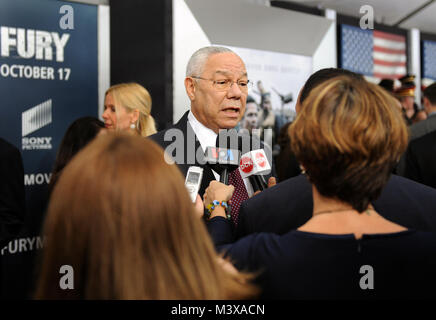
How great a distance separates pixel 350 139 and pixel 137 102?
2220 mm

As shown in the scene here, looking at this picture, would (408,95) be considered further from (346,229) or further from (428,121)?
(346,229)

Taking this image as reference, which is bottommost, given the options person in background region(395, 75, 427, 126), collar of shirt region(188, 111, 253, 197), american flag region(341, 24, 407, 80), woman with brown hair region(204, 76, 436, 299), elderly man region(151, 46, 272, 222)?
woman with brown hair region(204, 76, 436, 299)

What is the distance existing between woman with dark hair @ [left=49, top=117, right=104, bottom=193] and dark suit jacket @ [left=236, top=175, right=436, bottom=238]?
1707 millimetres

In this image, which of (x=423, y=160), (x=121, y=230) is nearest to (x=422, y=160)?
(x=423, y=160)

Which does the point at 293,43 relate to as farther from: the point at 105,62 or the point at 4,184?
the point at 4,184

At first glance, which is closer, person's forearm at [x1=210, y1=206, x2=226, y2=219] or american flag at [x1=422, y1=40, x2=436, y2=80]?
person's forearm at [x1=210, y1=206, x2=226, y2=219]

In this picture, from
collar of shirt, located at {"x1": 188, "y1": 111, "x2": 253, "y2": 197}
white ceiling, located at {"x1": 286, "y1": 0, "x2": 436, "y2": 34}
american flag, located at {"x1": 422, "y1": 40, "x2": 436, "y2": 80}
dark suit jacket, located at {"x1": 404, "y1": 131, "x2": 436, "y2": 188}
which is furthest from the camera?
american flag, located at {"x1": 422, "y1": 40, "x2": 436, "y2": 80}

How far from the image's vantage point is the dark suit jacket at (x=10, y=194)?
7.52ft

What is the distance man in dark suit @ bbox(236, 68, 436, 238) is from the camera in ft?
3.99

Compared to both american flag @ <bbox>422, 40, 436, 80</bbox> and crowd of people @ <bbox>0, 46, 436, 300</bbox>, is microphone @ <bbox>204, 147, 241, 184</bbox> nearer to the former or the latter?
crowd of people @ <bbox>0, 46, 436, 300</bbox>

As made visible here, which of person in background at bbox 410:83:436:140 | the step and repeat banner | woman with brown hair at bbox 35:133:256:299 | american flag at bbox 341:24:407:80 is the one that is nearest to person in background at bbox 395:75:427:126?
american flag at bbox 341:24:407:80

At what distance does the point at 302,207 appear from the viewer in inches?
50.1

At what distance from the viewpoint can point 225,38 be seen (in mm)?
3814

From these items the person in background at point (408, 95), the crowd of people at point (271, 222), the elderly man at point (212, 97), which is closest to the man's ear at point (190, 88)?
the elderly man at point (212, 97)
